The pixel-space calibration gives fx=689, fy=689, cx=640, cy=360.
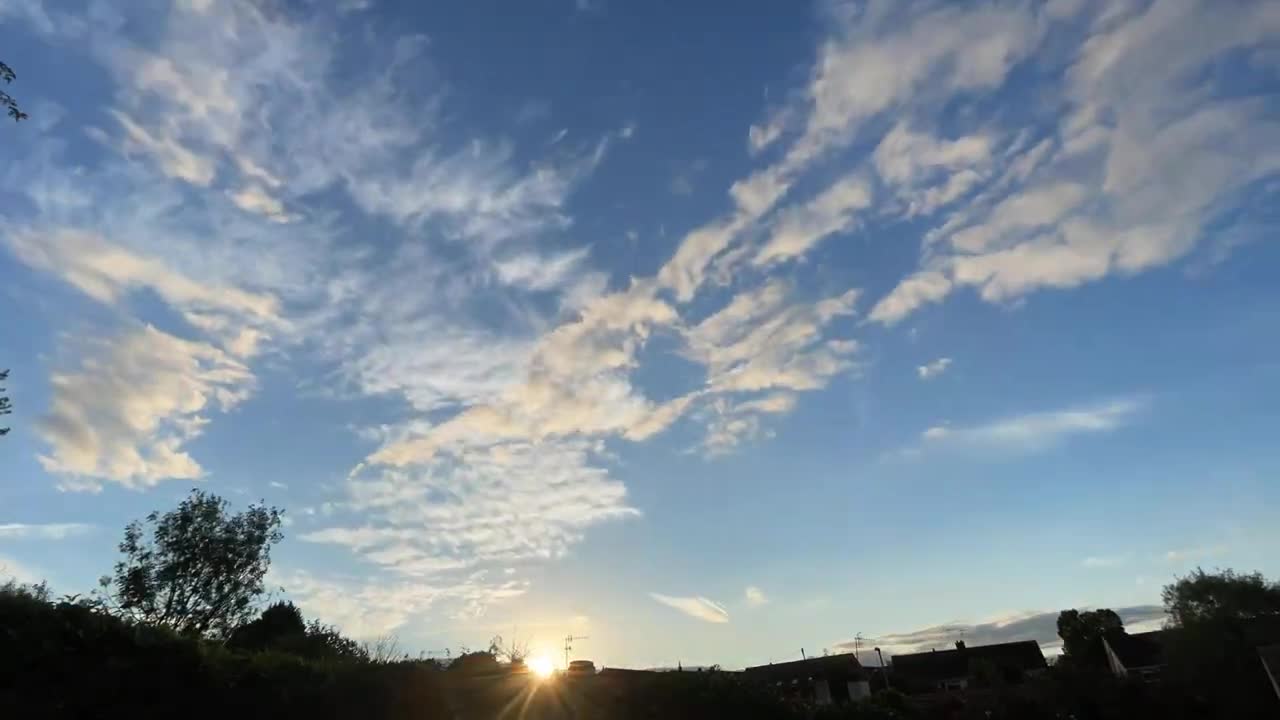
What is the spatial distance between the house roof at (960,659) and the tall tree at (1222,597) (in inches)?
1166

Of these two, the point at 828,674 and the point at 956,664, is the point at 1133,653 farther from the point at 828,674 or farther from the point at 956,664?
the point at 828,674

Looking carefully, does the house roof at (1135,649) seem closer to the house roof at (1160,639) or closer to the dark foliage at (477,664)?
the house roof at (1160,639)

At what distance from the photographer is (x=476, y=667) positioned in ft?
49.2

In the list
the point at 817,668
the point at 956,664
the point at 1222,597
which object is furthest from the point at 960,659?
the point at 1222,597

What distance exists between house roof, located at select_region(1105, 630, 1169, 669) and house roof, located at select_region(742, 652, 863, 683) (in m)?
26.6

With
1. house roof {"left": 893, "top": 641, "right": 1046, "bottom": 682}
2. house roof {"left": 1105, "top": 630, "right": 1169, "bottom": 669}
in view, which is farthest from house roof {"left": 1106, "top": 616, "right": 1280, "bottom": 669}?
house roof {"left": 893, "top": 641, "right": 1046, "bottom": 682}

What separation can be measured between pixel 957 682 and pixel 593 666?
77.9 m

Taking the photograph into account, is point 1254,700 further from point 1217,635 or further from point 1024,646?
point 1024,646

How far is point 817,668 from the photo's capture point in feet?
274

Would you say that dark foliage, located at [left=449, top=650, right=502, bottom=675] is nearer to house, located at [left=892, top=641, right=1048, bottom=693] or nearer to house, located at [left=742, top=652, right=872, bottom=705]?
house, located at [left=742, top=652, right=872, bottom=705]

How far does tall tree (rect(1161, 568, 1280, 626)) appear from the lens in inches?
2003

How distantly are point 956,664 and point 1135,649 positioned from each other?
2173 cm

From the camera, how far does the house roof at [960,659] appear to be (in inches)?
3221

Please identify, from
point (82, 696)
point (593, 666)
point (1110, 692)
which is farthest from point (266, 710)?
point (1110, 692)
